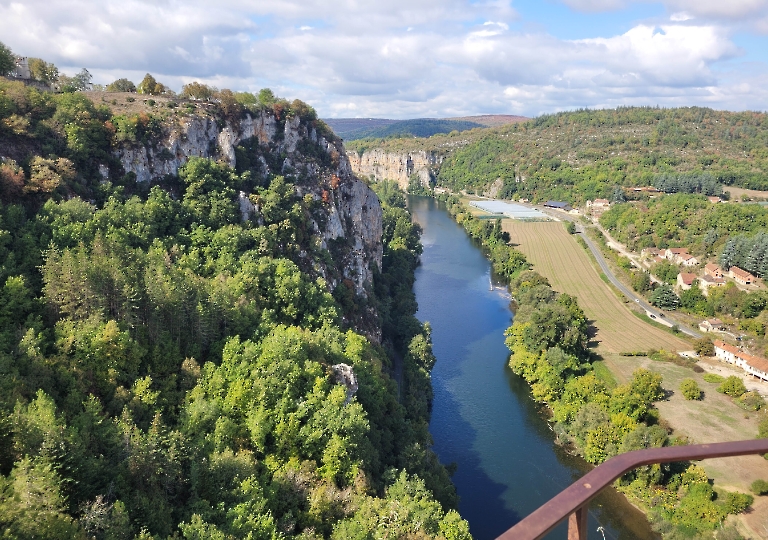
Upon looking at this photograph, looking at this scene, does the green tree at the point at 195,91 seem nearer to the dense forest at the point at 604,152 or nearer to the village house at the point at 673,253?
the village house at the point at 673,253

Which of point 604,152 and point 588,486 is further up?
point 588,486

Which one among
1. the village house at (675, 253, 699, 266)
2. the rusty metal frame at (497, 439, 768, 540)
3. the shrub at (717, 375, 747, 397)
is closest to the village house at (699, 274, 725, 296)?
the village house at (675, 253, 699, 266)

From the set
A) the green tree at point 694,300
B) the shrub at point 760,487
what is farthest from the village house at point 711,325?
the shrub at point 760,487

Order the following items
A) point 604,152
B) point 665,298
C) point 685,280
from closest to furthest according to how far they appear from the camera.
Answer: point 665,298, point 685,280, point 604,152

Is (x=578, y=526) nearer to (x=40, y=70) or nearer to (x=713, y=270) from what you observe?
(x=40, y=70)

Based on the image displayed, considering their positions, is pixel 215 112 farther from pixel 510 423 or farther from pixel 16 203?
pixel 510 423

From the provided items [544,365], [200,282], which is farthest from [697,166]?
[200,282]

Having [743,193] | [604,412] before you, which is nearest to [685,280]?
[604,412]

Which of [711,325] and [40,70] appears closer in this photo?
[40,70]
